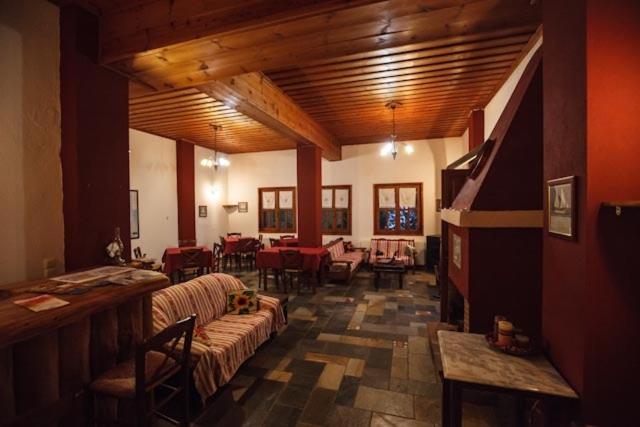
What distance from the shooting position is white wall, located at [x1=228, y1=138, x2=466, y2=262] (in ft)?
24.2

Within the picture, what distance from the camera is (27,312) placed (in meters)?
1.33

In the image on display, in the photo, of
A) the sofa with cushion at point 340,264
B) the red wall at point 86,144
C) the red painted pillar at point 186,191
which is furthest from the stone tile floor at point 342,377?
the red painted pillar at point 186,191

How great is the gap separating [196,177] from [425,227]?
6.34 meters

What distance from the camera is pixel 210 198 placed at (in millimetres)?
8453

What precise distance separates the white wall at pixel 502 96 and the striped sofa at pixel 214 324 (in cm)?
396

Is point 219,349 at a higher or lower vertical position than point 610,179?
lower

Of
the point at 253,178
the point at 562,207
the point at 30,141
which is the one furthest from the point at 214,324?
the point at 253,178

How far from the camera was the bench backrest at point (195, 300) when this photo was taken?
2.58 metres

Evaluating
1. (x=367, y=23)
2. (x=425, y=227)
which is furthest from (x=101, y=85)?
(x=425, y=227)

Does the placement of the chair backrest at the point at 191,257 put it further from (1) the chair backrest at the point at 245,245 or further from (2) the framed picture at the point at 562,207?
(2) the framed picture at the point at 562,207

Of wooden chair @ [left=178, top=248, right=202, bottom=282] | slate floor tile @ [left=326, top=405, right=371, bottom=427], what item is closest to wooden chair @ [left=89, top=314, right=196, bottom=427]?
slate floor tile @ [left=326, top=405, right=371, bottom=427]

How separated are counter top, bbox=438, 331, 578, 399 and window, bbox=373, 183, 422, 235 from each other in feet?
19.5

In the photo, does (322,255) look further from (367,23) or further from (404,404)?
(367,23)

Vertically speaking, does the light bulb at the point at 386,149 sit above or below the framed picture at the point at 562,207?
above
